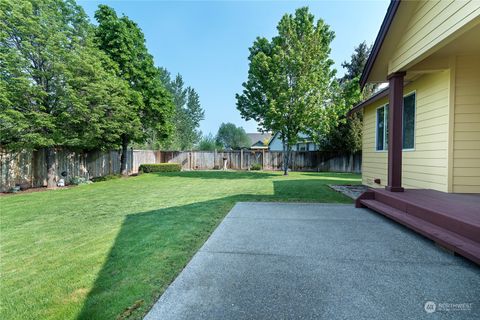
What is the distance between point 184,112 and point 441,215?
34.8 metres

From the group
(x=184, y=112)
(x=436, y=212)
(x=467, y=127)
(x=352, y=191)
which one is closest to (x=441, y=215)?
(x=436, y=212)

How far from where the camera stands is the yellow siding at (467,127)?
14.1ft

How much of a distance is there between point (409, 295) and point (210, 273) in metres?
1.72

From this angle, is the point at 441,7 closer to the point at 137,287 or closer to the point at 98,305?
the point at 137,287

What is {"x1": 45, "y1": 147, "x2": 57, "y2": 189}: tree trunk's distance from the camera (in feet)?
29.3

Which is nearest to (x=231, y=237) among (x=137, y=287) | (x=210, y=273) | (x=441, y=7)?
(x=210, y=273)

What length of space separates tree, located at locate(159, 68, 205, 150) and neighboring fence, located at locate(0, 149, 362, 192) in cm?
1338

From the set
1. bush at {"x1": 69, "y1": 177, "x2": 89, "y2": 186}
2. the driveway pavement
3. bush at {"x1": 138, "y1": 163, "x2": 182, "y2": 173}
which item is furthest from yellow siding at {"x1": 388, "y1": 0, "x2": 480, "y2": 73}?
bush at {"x1": 138, "y1": 163, "x2": 182, "y2": 173}

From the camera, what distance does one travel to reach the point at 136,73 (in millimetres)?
13461

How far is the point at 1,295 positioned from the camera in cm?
199

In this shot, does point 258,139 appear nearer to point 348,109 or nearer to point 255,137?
point 255,137

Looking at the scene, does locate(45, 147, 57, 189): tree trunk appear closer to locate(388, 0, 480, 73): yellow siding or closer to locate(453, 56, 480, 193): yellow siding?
locate(388, 0, 480, 73): yellow siding

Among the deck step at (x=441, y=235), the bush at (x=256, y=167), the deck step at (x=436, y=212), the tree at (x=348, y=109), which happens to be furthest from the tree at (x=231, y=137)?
the deck step at (x=441, y=235)

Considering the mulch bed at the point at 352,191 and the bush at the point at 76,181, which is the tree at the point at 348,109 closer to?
the mulch bed at the point at 352,191
